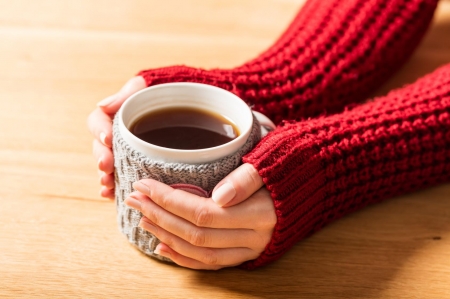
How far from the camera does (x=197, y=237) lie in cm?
49

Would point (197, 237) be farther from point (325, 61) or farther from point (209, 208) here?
point (325, 61)

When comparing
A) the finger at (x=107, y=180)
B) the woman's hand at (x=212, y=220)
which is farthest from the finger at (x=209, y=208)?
the finger at (x=107, y=180)

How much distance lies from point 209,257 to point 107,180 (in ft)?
0.48

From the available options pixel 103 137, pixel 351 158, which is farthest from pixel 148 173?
pixel 351 158

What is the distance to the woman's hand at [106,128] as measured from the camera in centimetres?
56

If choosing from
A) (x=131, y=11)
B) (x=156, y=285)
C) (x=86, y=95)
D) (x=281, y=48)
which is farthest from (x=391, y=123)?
(x=131, y=11)

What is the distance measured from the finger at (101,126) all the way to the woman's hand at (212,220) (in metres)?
0.10

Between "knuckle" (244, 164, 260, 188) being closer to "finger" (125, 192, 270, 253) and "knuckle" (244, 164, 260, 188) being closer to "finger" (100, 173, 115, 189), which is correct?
"finger" (125, 192, 270, 253)

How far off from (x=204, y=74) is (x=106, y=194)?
0.18 m

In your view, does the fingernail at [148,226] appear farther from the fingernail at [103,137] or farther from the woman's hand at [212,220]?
the fingernail at [103,137]

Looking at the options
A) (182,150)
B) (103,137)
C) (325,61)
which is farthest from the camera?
(325,61)

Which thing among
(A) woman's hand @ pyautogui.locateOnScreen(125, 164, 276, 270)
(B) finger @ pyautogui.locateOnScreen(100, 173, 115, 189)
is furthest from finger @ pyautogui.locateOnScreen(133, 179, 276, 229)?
(B) finger @ pyautogui.locateOnScreen(100, 173, 115, 189)

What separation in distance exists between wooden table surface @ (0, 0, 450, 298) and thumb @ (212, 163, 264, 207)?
3.5 inches

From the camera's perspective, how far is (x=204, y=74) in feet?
2.05
